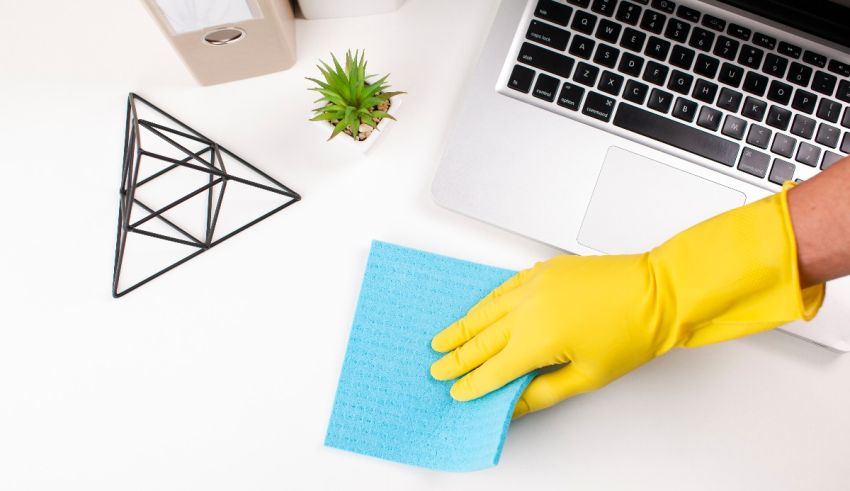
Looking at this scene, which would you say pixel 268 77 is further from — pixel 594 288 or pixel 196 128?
pixel 594 288

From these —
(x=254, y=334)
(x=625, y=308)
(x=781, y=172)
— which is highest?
(x=781, y=172)

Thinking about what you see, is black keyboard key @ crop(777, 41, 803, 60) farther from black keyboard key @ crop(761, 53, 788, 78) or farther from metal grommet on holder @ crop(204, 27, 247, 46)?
metal grommet on holder @ crop(204, 27, 247, 46)

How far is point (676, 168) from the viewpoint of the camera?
1.87 ft

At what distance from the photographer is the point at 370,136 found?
0.57 metres

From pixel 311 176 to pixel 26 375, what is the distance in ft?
1.07

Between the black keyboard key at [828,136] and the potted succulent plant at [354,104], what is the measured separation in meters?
0.39

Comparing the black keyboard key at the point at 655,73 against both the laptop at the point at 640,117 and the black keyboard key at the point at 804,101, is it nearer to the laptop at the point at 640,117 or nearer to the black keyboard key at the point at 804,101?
the laptop at the point at 640,117

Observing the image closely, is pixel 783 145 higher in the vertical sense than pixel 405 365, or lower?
higher

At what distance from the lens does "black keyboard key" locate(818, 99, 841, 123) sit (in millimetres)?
562

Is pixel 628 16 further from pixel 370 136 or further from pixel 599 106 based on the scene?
pixel 370 136

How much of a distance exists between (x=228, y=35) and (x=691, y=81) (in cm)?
43

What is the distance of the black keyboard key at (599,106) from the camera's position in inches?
22.2

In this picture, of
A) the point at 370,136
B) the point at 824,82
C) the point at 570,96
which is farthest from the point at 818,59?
the point at 370,136

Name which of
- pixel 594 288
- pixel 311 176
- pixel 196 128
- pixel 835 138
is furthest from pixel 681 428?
pixel 196 128
